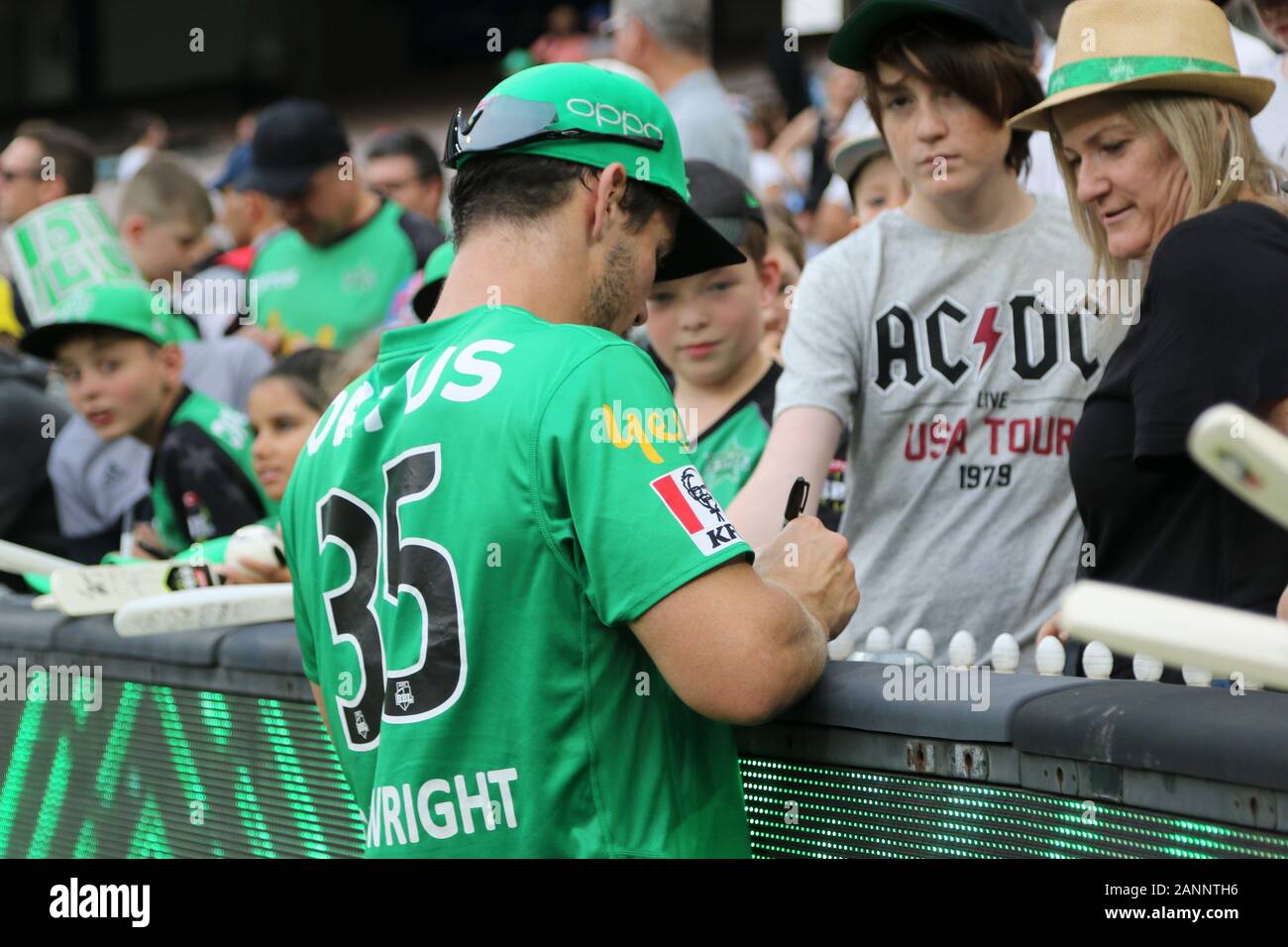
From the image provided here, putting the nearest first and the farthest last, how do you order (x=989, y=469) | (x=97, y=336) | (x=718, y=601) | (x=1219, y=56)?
1. (x=718, y=601)
2. (x=1219, y=56)
3. (x=989, y=469)
4. (x=97, y=336)

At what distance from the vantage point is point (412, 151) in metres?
7.63

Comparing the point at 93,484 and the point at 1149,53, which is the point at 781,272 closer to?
the point at 1149,53

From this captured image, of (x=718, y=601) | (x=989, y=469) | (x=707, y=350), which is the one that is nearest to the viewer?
(x=718, y=601)

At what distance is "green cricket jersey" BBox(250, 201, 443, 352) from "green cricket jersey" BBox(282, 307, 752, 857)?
3.92 meters

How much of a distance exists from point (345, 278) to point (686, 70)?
1.56m

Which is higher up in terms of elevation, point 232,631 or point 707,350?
point 707,350

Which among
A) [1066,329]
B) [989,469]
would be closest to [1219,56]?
[1066,329]

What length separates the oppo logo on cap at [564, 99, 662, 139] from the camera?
96.9 inches

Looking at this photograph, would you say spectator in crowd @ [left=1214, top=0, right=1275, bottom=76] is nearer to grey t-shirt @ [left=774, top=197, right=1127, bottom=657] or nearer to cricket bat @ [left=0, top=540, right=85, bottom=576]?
grey t-shirt @ [left=774, top=197, right=1127, bottom=657]

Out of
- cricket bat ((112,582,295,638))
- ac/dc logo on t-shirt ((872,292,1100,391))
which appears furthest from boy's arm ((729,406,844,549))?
cricket bat ((112,582,295,638))
